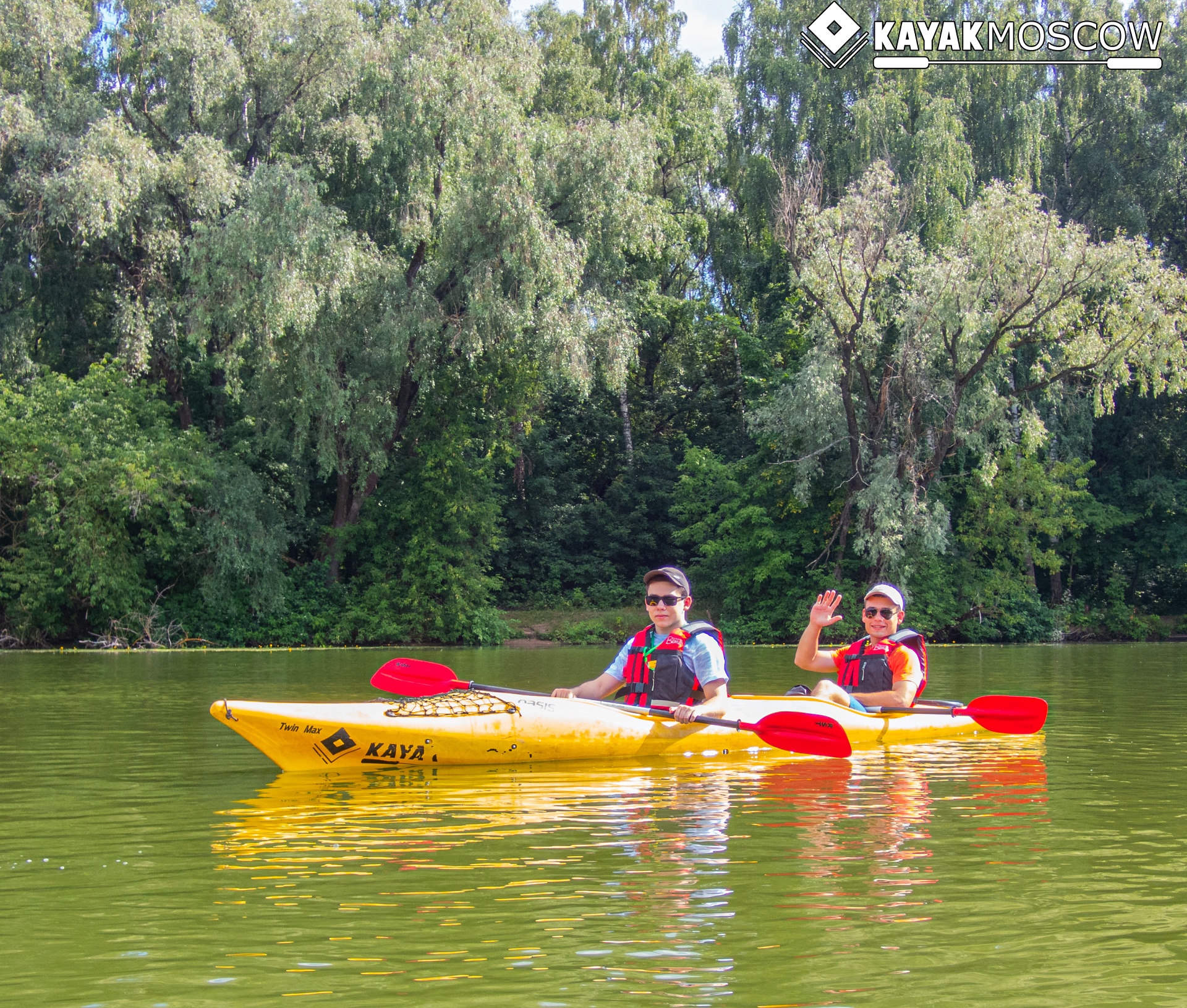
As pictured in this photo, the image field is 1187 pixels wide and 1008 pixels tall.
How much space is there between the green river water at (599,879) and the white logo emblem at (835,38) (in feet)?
69.9

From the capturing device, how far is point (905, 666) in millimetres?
8398

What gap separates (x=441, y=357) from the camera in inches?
902

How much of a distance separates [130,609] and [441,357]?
720 cm

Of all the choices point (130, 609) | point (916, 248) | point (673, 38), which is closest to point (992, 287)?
point (916, 248)

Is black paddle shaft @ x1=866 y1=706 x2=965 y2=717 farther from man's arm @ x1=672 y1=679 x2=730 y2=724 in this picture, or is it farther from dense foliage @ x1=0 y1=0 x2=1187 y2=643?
dense foliage @ x1=0 y1=0 x2=1187 y2=643

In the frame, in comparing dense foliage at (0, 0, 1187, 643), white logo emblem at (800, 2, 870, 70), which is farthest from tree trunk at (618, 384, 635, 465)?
white logo emblem at (800, 2, 870, 70)

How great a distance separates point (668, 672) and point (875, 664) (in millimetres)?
1752

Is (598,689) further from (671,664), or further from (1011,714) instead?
(1011,714)

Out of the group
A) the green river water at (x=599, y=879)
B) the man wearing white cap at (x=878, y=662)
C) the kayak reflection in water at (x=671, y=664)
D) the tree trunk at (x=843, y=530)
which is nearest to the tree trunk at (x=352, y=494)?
the tree trunk at (x=843, y=530)

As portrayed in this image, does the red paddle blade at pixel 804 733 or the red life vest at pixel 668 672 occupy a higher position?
the red life vest at pixel 668 672

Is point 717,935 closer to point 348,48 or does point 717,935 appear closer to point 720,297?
point 348,48

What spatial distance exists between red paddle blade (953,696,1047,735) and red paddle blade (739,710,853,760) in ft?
6.52

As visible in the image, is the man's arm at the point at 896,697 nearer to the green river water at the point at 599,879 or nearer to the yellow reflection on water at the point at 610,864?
the green river water at the point at 599,879

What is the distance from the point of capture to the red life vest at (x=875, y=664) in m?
8.48
